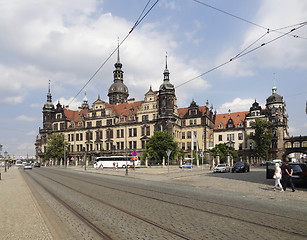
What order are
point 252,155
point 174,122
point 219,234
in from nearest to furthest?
point 219,234, point 174,122, point 252,155

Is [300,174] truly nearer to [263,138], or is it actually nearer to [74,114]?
[263,138]

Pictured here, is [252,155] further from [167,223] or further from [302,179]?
[167,223]

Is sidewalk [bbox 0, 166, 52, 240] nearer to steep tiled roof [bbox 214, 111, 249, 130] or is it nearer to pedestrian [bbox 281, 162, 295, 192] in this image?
pedestrian [bbox 281, 162, 295, 192]

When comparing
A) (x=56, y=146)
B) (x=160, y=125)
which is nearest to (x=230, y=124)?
(x=160, y=125)

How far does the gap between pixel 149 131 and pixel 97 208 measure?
63495 mm

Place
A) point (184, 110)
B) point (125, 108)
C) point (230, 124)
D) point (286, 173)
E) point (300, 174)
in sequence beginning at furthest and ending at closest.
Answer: point (125, 108)
point (230, 124)
point (184, 110)
point (300, 174)
point (286, 173)

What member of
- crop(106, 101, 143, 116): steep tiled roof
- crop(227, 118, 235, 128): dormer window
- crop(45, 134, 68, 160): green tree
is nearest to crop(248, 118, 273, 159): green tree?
crop(227, 118, 235, 128): dormer window

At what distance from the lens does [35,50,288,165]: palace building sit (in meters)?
72.0

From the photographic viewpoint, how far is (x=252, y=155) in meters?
75.9

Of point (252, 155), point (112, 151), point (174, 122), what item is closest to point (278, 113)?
point (252, 155)

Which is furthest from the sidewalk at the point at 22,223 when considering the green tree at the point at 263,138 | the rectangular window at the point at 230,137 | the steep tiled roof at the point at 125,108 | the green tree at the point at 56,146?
the rectangular window at the point at 230,137

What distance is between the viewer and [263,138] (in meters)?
69.1

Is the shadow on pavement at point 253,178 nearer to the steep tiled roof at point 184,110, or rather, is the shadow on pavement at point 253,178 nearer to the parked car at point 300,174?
the parked car at point 300,174

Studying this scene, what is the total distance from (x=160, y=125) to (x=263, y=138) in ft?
90.4
